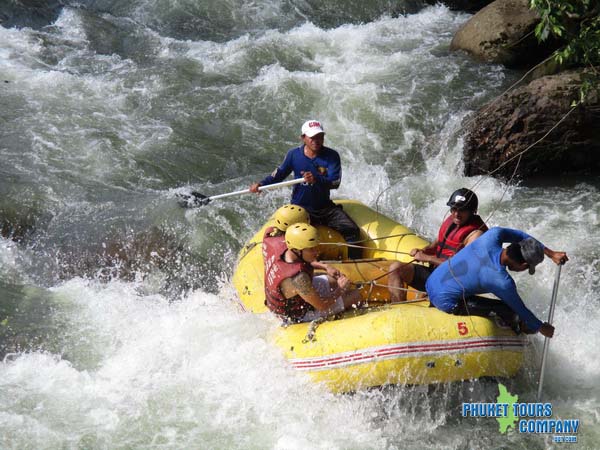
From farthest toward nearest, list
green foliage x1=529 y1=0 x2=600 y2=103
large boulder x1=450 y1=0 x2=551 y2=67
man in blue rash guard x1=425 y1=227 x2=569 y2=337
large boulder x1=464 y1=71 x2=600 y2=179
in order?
large boulder x1=450 y1=0 x2=551 y2=67 → large boulder x1=464 y1=71 x2=600 y2=179 → green foliage x1=529 y1=0 x2=600 y2=103 → man in blue rash guard x1=425 y1=227 x2=569 y2=337

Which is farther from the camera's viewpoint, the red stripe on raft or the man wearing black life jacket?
the man wearing black life jacket

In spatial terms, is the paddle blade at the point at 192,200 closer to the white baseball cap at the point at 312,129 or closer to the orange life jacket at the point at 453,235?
the white baseball cap at the point at 312,129

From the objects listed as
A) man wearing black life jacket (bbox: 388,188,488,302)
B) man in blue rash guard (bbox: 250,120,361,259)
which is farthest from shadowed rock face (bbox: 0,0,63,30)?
man wearing black life jacket (bbox: 388,188,488,302)

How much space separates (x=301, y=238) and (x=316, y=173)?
61.6 inches

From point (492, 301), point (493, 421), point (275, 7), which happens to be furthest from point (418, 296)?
point (275, 7)

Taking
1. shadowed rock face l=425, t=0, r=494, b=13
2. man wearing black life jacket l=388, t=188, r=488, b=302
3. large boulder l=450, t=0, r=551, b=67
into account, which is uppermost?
shadowed rock face l=425, t=0, r=494, b=13

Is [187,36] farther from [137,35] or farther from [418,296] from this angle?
[418,296]

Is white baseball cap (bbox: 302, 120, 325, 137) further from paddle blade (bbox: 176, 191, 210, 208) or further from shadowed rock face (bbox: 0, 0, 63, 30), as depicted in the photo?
shadowed rock face (bbox: 0, 0, 63, 30)

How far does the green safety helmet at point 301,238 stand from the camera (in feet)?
18.1

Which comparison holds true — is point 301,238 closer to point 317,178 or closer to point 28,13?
point 317,178

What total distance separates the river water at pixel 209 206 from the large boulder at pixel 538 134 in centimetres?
25

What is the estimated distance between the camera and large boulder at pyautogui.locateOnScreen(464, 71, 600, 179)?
29.2 ft

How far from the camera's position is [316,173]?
695cm

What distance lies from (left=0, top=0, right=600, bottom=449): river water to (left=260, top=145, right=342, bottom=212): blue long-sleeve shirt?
1.14 metres
